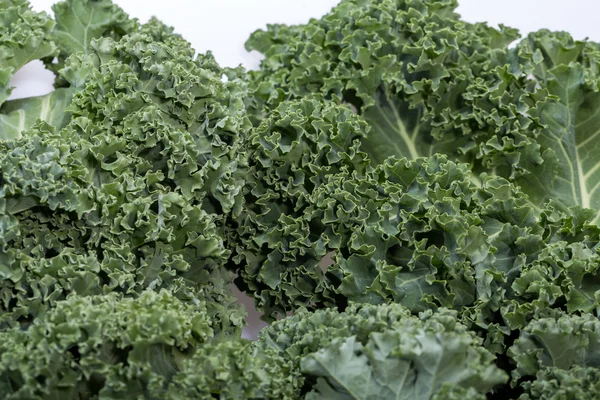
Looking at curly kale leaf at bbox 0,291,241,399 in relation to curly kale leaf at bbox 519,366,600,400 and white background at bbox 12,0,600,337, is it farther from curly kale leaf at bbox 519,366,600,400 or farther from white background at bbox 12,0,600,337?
white background at bbox 12,0,600,337

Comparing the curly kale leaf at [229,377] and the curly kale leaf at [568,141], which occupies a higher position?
the curly kale leaf at [568,141]

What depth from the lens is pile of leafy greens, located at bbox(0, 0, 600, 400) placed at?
2.26 meters

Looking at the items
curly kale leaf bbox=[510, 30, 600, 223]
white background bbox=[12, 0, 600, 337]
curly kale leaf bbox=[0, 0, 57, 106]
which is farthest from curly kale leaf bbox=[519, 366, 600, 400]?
curly kale leaf bbox=[0, 0, 57, 106]

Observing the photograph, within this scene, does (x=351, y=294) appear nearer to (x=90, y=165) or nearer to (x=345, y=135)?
(x=345, y=135)

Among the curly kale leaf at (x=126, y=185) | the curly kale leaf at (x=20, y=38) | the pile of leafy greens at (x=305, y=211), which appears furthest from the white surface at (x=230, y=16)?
the curly kale leaf at (x=126, y=185)

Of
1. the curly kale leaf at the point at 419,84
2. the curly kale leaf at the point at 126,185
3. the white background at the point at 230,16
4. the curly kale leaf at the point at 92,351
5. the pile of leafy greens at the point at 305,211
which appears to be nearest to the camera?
the curly kale leaf at the point at 92,351

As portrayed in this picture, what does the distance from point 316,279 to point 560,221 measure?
0.94 metres

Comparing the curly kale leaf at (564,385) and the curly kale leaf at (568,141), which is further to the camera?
the curly kale leaf at (568,141)

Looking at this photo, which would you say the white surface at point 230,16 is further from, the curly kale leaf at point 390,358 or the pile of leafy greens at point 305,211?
the curly kale leaf at point 390,358

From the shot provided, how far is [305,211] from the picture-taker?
300 centimetres

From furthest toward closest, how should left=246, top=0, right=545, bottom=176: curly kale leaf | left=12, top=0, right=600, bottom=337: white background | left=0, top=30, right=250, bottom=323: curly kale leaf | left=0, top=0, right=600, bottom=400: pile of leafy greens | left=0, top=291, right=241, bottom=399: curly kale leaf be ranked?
left=12, top=0, right=600, bottom=337: white background < left=246, top=0, right=545, bottom=176: curly kale leaf < left=0, top=30, right=250, bottom=323: curly kale leaf < left=0, top=0, right=600, bottom=400: pile of leafy greens < left=0, top=291, right=241, bottom=399: curly kale leaf

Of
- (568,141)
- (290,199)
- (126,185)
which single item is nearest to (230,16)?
(290,199)

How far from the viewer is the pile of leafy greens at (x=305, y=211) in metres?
2.26

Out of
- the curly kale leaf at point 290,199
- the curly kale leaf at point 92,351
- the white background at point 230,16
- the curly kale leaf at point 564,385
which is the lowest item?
the curly kale leaf at point 564,385
